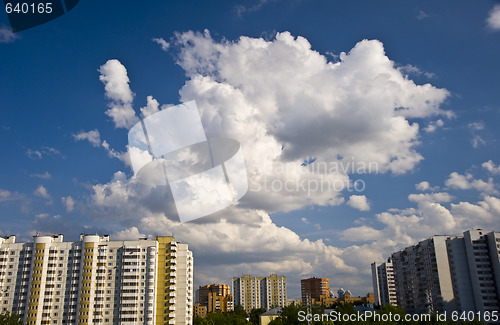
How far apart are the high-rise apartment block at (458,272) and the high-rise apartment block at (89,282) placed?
4516 centimetres

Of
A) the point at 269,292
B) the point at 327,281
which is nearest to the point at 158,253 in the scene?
the point at 269,292

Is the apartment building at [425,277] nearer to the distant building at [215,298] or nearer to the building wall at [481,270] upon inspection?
the building wall at [481,270]

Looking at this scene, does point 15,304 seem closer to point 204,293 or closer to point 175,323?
point 175,323

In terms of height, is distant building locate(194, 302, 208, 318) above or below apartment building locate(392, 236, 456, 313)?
below

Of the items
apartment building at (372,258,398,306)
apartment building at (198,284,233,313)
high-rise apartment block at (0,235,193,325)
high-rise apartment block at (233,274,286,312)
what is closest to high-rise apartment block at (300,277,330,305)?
high-rise apartment block at (233,274,286,312)

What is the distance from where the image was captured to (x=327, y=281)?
199m

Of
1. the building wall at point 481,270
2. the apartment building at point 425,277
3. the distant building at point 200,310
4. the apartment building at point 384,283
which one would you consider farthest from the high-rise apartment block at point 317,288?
the building wall at point 481,270

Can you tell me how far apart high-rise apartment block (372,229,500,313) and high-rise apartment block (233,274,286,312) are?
81995mm

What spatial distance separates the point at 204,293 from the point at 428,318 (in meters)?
119

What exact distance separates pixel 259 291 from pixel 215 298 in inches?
716

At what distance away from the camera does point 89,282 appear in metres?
68.9

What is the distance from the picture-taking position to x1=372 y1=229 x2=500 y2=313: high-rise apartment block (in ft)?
216

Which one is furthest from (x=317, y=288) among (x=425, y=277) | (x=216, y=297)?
(x=425, y=277)

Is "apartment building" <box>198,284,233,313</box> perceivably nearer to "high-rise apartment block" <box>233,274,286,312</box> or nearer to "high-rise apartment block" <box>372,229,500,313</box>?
"high-rise apartment block" <box>233,274,286,312</box>
